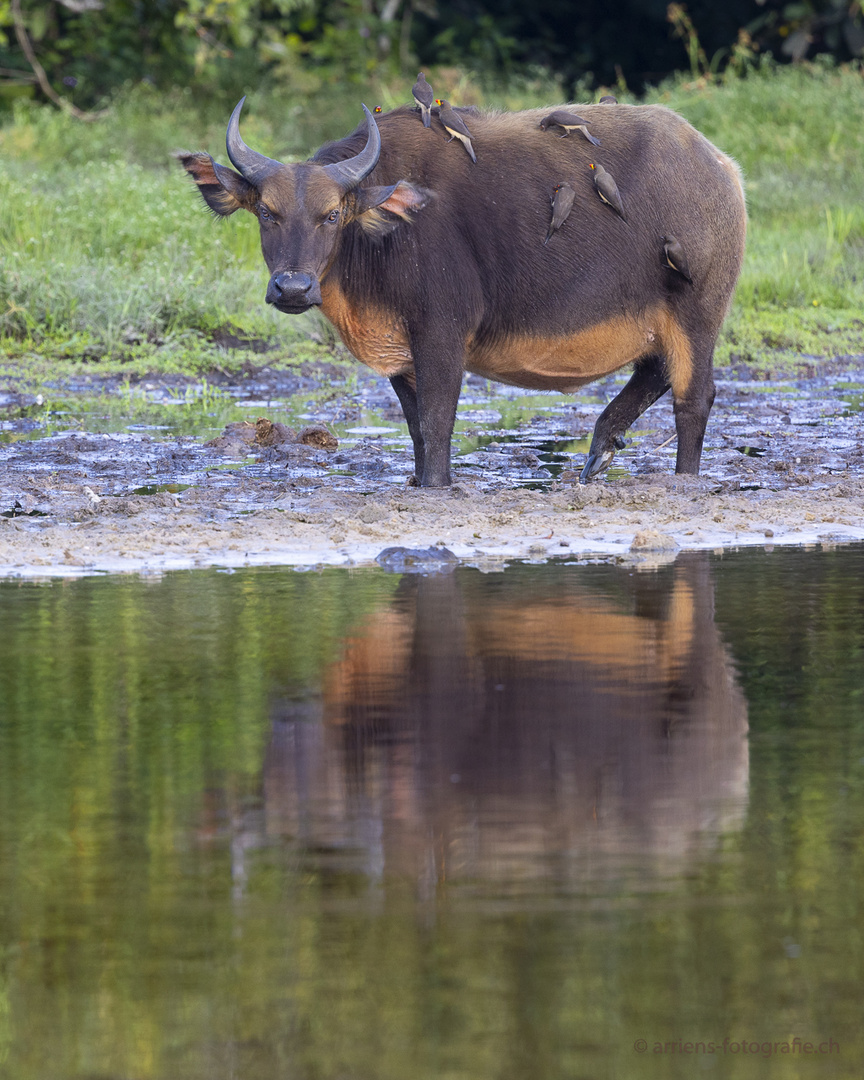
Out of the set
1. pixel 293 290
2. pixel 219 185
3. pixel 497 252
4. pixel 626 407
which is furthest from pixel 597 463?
pixel 219 185

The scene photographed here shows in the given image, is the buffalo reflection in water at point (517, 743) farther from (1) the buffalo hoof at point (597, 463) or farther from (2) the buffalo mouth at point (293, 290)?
(1) the buffalo hoof at point (597, 463)

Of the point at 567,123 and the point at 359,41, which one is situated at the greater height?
the point at 567,123

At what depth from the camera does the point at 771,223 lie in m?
17.0

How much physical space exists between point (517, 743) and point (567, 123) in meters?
4.94

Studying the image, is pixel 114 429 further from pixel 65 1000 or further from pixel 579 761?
pixel 65 1000

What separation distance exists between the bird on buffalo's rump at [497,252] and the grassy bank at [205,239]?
179 centimetres

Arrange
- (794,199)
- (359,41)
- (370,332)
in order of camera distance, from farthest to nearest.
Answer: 1. (359,41)
2. (794,199)
3. (370,332)

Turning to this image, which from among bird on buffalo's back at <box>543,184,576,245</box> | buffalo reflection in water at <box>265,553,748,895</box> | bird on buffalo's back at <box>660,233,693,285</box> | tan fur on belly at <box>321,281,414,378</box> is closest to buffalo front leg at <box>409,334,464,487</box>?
tan fur on belly at <box>321,281,414,378</box>

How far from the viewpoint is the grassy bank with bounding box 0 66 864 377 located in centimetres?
1299

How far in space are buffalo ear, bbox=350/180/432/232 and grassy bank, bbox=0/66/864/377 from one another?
1928 mm

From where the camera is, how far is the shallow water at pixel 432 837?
2.86m

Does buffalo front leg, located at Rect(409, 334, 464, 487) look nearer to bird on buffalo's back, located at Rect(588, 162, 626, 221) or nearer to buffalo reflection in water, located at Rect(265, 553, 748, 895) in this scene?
bird on buffalo's back, located at Rect(588, 162, 626, 221)

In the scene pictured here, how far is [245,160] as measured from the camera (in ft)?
26.6

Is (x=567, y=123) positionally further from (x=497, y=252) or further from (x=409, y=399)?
(x=409, y=399)
